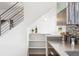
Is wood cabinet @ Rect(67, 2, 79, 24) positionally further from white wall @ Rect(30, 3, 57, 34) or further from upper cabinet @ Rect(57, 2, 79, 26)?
white wall @ Rect(30, 3, 57, 34)

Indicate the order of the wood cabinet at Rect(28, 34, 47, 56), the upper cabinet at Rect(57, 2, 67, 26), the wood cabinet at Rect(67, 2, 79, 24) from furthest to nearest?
the wood cabinet at Rect(28, 34, 47, 56) < the upper cabinet at Rect(57, 2, 67, 26) < the wood cabinet at Rect(67, 2, 79, 24)

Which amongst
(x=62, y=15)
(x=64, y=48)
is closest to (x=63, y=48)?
(x=64, y=48)

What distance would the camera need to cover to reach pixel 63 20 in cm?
194

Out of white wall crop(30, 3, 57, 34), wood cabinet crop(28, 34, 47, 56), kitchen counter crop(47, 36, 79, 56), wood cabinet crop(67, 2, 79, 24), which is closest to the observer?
kitchen counter crop(47, 36, 79, 56)

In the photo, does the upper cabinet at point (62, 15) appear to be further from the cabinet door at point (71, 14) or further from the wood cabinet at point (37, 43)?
the wood cabinet at point (37, 43)

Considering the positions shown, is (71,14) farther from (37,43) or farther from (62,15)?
(37,43)

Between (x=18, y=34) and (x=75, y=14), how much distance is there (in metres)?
0.70

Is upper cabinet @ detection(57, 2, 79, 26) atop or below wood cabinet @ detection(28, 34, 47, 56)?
atop

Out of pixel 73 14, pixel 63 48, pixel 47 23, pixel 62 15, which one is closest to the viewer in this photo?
pixel 63 48

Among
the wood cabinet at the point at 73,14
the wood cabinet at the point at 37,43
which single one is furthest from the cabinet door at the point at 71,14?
the wood cabinet at the point at 37,43

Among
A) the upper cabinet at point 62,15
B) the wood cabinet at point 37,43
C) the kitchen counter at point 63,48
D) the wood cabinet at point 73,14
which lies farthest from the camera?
the wood cabinet at point 37,43

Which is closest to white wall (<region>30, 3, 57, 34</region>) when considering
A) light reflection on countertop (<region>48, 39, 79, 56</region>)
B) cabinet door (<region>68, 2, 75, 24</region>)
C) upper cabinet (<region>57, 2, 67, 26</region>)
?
upper cabinet (<region>57, 2, 67, 26</region>)

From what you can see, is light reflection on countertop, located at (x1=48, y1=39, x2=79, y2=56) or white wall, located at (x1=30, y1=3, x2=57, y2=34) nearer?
light reflection on countertop, located at (x1=48, y1=39, x2=79, y2=56)

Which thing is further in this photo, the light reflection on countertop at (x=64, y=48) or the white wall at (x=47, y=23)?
the white wall at (x=47, y=23)
